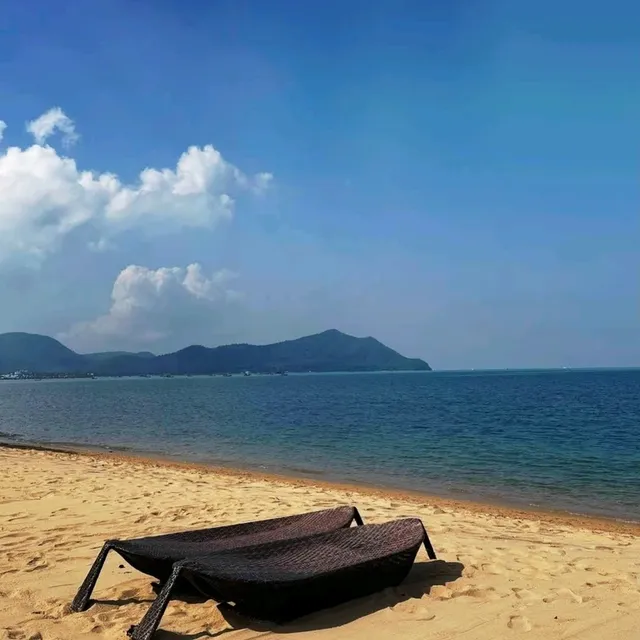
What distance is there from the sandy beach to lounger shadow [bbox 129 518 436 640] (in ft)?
0.45

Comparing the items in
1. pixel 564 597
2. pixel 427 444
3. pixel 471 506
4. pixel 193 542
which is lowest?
pixel 427 444

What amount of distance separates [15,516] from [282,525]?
4859mm

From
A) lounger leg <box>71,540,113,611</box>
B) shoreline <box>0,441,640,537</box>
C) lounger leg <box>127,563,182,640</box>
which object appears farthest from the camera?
shoreline <box>0,441,640,537</box>

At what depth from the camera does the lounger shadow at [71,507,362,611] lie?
5.43 meters

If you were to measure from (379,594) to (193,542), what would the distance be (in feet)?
6.41

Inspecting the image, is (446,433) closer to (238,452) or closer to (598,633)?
(238,452)

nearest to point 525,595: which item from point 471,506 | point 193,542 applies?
point 193,542

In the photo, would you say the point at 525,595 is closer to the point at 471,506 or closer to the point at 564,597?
the point at 564,597

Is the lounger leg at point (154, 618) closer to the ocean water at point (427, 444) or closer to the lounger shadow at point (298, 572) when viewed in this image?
the lounger shadow at point (298, 572)

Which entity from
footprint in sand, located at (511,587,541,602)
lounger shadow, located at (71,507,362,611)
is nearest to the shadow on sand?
lounger shadow, located at (71,507,362,611)

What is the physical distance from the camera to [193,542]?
631 cm

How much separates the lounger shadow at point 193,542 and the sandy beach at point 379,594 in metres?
0.29

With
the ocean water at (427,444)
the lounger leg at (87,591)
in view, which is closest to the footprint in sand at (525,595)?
the lounger leg at (87,591)

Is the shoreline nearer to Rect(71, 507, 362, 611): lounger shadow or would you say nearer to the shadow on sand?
the shadow on sand
